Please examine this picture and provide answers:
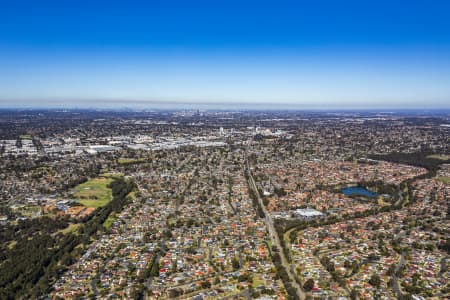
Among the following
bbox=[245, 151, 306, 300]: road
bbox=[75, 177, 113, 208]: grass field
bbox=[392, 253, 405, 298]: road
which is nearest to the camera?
bbox=[392, 253, 405, 298]: road

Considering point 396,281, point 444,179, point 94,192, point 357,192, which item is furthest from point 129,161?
point 444,179

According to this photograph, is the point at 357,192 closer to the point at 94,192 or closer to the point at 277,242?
the point at 277,242

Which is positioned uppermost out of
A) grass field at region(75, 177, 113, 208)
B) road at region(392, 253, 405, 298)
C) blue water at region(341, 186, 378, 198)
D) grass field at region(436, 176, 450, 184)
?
grass field at region(436, 176, 450, 184)

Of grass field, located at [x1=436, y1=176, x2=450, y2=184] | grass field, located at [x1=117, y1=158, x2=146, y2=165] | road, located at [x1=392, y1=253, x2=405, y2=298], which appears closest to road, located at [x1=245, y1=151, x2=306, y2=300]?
road, located at [x1=392, y1=253, x2=405, y2=298]

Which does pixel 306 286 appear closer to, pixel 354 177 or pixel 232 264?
pixel 232 264

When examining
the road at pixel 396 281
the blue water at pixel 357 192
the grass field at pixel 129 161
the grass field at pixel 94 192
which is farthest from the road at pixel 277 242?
the grass field at pixel 129 161

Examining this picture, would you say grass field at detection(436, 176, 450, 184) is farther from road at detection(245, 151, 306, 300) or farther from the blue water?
road at detection(245, 151, 306, 300)

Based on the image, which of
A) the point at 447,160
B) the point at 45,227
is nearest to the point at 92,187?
the point at 45,227
